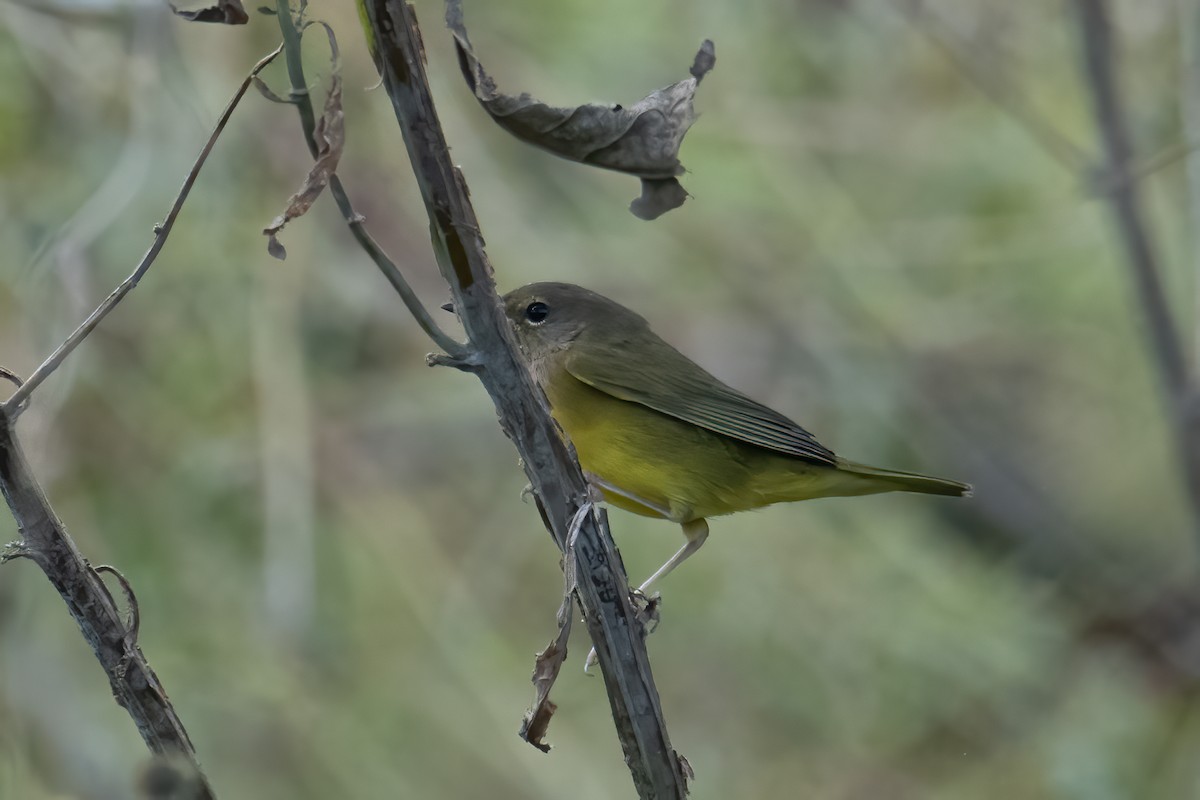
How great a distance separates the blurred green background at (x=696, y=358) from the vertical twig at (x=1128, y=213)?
23 cm

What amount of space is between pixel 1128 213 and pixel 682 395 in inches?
109

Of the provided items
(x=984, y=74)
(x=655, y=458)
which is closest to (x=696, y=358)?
(x=984, y=74)

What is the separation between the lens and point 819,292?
23.2 feet

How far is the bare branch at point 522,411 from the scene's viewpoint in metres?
1.60

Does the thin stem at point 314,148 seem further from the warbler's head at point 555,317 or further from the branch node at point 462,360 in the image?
the warbler's head at point 555,317

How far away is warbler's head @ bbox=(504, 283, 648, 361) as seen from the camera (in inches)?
143

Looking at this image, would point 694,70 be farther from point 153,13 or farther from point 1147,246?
point 1147,246

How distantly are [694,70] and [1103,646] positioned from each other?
19.7ft

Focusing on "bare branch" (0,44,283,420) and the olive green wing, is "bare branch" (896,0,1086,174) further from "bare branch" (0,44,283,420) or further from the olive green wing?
"bare branch" (0,44,283,420)

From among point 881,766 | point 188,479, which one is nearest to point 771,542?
point 881,766

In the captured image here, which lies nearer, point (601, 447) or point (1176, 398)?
point (601, 447)

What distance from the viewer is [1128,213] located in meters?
5.27

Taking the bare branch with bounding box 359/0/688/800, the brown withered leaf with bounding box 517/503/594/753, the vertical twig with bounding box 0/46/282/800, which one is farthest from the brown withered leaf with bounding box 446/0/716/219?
the brown withered leaf with bounding box 517/503/594/753

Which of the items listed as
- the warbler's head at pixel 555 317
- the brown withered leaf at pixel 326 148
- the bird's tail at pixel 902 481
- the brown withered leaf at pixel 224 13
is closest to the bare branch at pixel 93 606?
the brown withered leaf at pixel 326 148
